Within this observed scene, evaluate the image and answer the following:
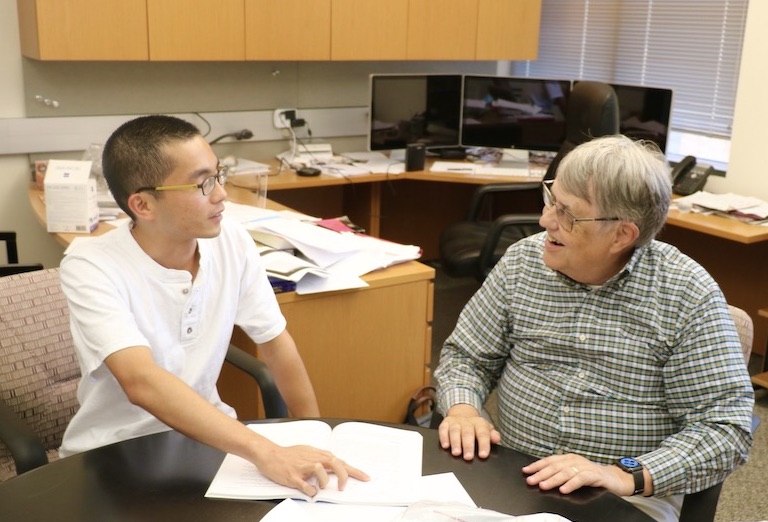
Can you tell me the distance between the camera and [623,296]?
159 cm

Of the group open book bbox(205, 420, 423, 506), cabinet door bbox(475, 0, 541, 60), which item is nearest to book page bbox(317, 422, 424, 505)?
open book bbox(205, 420, 423, 506)

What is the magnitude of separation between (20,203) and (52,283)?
1.91m

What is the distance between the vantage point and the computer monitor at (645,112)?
3768 millimetres

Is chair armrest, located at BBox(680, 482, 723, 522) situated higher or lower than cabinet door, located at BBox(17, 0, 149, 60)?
lower

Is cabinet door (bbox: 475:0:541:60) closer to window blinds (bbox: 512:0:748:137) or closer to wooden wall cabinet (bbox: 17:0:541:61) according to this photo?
wooden wall cabinet (bbox: 17:0:541:61)

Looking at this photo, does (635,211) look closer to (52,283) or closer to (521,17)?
(52,283)

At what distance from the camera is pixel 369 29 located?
396 cm

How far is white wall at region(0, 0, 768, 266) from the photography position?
11.4 ft

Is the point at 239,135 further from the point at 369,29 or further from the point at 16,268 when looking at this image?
the point at 16,268

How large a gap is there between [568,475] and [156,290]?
86cm

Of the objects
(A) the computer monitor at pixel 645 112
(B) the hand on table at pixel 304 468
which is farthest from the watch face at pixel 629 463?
(A) the computer monitor at pixel 645 112

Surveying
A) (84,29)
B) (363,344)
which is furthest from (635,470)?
(84,29)

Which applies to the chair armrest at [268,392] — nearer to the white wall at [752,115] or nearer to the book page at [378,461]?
the book page at [378,461]

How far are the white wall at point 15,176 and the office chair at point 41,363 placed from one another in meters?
1.86
